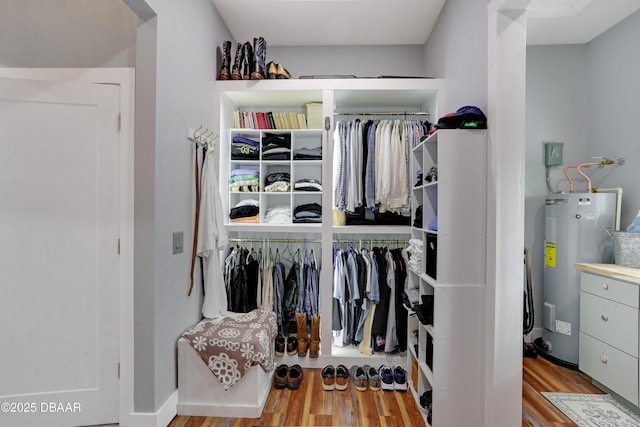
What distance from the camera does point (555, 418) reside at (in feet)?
6.42

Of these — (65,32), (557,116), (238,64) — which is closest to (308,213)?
(238,64)

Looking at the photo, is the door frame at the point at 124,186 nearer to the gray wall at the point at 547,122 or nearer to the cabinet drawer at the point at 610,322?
the cabinet drawer at the point at 610,322

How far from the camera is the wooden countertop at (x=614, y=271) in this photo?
2000 millimetres

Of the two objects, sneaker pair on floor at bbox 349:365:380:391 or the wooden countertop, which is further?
sneaker pair on floor at bbox 349:365:380:391

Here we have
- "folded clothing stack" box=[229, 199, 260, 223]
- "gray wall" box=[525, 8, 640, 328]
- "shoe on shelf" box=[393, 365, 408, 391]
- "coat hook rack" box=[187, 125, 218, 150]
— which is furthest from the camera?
"gray wall" box=[525, 8, 640, 328]

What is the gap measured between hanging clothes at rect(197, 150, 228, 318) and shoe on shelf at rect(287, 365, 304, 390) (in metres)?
0.71

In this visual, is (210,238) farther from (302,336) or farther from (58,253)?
(302,336)

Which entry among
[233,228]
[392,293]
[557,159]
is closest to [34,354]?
[233,228]

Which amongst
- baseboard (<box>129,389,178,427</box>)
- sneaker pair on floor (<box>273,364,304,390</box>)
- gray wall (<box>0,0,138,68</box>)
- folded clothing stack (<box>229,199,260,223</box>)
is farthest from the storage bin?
gray wall (<box>0,0,138,68</box>)

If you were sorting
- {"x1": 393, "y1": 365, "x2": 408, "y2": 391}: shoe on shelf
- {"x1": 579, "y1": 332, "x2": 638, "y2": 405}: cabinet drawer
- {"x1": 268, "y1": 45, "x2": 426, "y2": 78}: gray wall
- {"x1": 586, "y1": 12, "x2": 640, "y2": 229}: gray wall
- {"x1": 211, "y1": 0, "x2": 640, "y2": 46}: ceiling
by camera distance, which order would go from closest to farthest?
1. {"x1": 579, "y1": 332, "x2": 638, "y2": 405}: cabinet drawer
2. {"x1": 393, "y1": 365, "x2": 408, "y2": 391}: shoe on shelf
3. {"x1": 211, "y1": 0, "x2": 640, "y2": 46}: ceiling
4. {"x1": 586, "y1": 12, "x2": 640, "y2": 229}: gray wall
5. {"x1": 268, "y1": 45, "x2": 426, "y2": 78}: gray wall

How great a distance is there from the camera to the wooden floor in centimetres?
186

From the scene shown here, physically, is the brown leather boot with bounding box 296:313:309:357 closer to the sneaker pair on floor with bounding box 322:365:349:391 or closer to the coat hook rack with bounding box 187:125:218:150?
the sneaker pair on floor with bounding box 322:365:349:391

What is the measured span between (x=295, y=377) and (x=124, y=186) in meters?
1.77

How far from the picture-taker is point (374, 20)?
8.54ft
